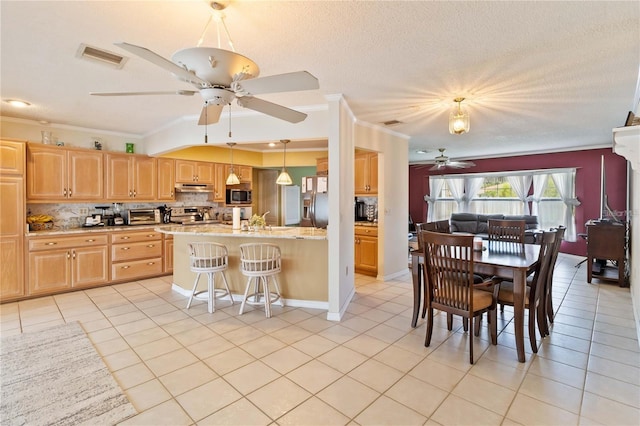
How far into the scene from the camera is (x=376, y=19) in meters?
2.04

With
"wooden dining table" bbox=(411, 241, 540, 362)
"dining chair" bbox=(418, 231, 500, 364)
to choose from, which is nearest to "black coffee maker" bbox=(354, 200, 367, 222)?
"wooden dining table" bbox=(411, 241, 540, 362)

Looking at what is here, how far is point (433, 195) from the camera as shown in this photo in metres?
9.63

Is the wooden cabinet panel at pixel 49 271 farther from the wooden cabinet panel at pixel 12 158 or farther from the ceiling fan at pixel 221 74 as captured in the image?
the ceiling fan at pixel 221 74

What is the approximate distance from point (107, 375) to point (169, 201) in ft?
12.8

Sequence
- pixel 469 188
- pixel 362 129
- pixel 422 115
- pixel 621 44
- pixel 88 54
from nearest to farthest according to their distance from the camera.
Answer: pixel 621 44
pixel 88 54
pixel 422 115
pixel 362 129
pixel 469 188

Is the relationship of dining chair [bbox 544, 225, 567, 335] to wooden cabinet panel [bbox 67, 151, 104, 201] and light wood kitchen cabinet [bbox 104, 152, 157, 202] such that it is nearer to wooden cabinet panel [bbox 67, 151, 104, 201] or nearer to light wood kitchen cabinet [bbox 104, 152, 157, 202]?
light wood kitchen cabinet [bbox 104, 152, 157, 202]

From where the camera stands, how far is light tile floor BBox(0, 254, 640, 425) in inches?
81.5

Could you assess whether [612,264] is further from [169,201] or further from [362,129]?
[169,201]

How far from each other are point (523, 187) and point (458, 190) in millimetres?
1641

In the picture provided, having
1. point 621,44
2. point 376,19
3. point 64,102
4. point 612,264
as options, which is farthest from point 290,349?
point 612,264

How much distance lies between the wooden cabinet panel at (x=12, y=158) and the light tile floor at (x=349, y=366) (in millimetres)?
1802

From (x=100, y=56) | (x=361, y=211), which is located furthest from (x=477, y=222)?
(x=100, y=56)

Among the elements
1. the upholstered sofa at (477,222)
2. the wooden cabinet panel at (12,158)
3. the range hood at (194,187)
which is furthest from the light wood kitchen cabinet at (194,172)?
the upholstered sofa at (477,222)

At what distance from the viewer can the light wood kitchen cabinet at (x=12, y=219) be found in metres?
4.16
